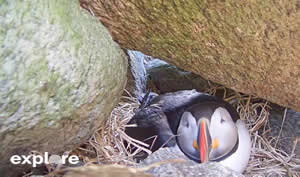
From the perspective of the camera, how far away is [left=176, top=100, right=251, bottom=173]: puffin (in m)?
1.13

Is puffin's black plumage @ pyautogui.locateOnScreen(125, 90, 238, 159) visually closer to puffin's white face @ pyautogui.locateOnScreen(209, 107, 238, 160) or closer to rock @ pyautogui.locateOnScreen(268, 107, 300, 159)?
puffin's white face @ pyautogui.locateOnScreen(209, 107, 238, 160)

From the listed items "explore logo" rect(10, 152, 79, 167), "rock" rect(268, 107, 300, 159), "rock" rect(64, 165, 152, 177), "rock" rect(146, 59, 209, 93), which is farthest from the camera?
"rock" rect(146, 59, 209, 93)

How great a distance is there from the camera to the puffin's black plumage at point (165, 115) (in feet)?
3.89

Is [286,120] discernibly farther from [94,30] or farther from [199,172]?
[94,30]

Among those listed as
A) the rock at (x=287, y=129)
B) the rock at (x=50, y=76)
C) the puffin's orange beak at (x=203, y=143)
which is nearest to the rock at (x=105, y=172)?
the rock at (x=50, y=76)

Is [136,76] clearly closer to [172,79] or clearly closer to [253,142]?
[172,79]

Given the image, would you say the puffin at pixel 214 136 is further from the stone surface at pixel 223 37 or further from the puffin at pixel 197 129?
the stone surface at pixel 223 37

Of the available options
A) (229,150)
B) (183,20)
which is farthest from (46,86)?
(229,150)

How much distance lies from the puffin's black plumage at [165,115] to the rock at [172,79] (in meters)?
0.17

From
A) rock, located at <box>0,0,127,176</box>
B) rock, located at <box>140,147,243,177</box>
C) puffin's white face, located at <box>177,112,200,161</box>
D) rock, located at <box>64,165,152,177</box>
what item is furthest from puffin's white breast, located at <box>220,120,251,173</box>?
rock, located at <box>64,165,152,177</box>

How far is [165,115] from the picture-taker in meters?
1.25

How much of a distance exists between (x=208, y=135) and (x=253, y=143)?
33 cm

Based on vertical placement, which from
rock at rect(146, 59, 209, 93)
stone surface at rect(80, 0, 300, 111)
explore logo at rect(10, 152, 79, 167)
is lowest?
explore logo at rect(10, 152, 79, 167)

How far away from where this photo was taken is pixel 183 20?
3.11 ft
